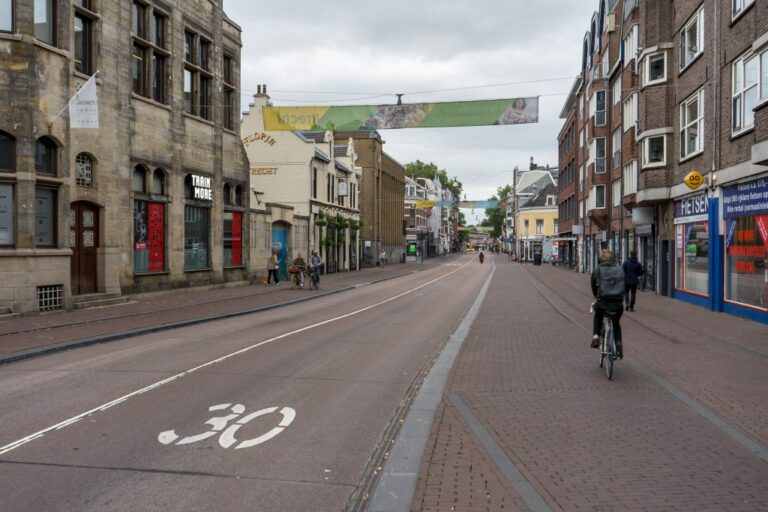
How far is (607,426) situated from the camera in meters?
6.48

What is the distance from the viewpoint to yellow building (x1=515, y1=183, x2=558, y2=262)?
295ft

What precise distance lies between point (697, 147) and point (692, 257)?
3.51 m

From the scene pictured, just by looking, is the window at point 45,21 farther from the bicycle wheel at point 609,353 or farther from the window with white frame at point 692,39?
the window with white frame at point 692,39

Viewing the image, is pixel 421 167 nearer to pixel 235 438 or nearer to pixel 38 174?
pixel 38 174

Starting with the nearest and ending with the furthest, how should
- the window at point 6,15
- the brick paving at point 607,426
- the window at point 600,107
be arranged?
the brick paving at point 607,426 → the window at point 6,15 → the window at point 600,107

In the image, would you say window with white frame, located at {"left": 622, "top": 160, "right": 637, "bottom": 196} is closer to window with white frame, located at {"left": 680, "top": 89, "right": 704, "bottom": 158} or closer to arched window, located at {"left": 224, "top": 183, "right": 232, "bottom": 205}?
window with white frame, located at {"left": 680, "top": 89, "right": 704, "bottom": 158}

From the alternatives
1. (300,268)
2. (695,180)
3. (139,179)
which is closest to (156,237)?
(139,179)

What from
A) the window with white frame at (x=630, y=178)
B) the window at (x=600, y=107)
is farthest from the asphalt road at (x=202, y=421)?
the window at (x=600, y=107)

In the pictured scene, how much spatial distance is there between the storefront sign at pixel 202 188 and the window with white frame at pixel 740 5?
742 inches

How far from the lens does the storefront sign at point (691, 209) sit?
20.0 meters

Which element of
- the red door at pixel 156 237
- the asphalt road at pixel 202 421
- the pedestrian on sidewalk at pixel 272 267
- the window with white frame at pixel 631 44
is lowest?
the asphalt road at pixel 202 421

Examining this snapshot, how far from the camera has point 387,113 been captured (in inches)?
771

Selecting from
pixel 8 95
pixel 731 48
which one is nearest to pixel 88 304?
pixel 8 95

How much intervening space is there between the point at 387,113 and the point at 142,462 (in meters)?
15.5
